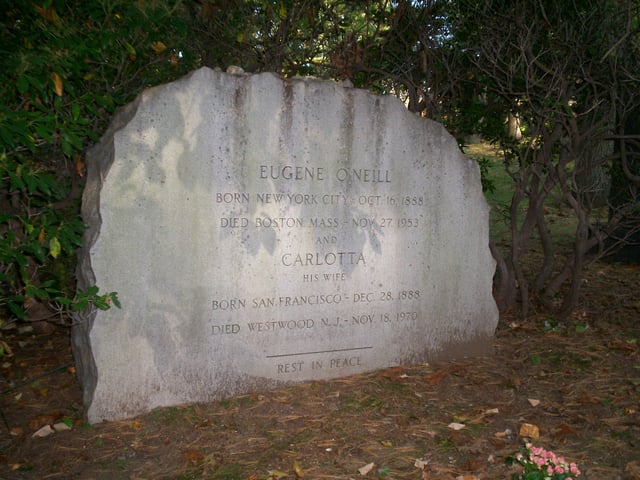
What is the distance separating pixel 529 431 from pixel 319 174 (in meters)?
2.14

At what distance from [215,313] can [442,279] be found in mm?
1795

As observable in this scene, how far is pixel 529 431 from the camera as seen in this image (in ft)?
11.4

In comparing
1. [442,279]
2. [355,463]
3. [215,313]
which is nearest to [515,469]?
[355,463]

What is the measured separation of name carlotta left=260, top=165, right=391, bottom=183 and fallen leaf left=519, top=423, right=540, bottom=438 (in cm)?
192

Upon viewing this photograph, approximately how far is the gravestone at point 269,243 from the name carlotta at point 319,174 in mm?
14

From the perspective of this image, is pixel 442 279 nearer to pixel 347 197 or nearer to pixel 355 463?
pixel 347 197

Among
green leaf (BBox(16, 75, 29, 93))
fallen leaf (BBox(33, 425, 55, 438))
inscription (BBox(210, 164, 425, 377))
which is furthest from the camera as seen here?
inscription (BBox(210, 164, 425, 377))

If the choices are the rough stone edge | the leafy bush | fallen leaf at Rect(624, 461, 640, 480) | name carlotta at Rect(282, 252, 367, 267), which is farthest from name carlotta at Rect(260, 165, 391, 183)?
fallen leaf at Rect(624, 461, 640, 480)

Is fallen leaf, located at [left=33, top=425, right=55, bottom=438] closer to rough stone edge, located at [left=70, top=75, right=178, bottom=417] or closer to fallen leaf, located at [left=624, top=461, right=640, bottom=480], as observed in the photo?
rough stone edge, located at [left=70, top=75, right=178, bottom=417]

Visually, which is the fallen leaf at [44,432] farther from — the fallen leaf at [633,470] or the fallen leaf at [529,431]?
the fallen leaf at [633,470]

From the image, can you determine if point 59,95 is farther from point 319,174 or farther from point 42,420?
point 42,420

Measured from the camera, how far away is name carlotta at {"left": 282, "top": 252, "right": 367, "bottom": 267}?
409 centimetres

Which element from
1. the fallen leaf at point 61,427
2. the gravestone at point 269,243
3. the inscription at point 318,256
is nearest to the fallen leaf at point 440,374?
the gravestone at point 269,243

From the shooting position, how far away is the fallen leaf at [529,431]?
346cm
